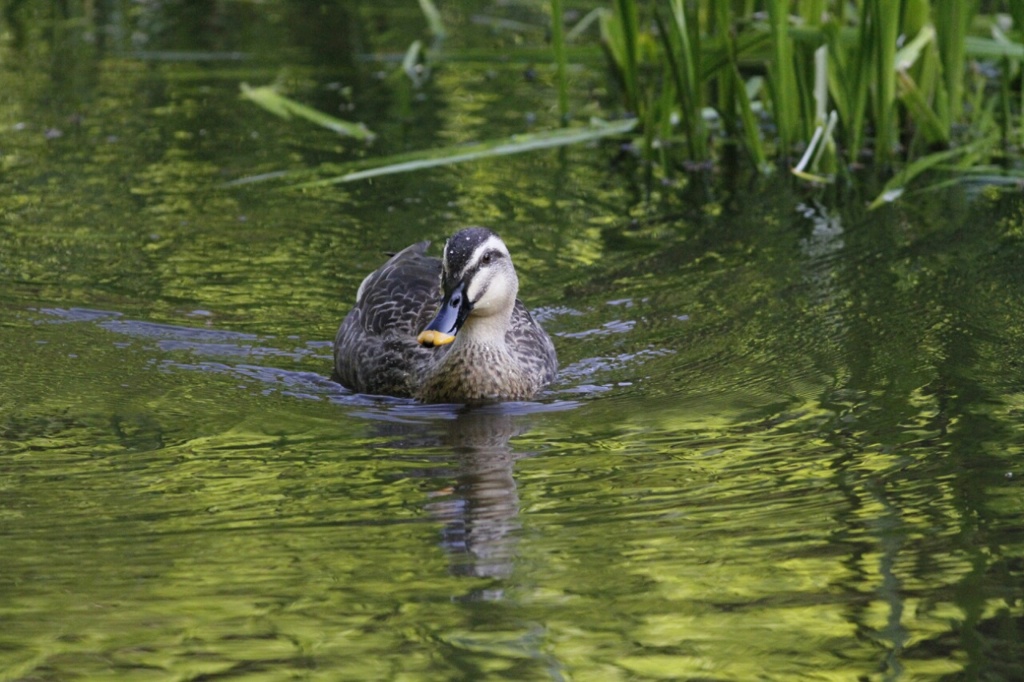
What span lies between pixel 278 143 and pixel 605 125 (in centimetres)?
232

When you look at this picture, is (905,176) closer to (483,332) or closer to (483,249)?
(483,332)

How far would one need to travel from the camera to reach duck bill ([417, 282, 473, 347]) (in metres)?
7.03

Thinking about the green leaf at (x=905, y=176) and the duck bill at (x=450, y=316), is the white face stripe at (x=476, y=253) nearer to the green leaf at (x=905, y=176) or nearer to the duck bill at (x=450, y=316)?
the duck bill at (x=450, y=316)

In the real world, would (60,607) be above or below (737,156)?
below

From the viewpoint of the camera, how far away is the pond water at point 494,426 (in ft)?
15.2

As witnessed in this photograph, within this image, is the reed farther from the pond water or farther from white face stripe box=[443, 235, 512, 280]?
white face stripe box=[443, 235, 512, 280]

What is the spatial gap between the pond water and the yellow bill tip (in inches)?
14.9

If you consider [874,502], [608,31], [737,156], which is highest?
[608,31]

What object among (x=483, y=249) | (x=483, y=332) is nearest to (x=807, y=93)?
(x=483, y=332)

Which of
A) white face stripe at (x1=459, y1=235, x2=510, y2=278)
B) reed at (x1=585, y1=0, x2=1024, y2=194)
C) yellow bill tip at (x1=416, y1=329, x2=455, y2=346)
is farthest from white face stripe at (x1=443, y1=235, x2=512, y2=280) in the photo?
reed at (x1=585, y1=0, x2=1024, y2=194)

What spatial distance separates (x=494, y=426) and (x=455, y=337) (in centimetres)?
50

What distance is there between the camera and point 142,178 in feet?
34.6

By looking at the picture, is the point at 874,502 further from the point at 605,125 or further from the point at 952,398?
the point at 605,125

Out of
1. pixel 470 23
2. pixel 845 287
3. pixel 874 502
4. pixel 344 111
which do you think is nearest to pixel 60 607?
pixel 874 502
